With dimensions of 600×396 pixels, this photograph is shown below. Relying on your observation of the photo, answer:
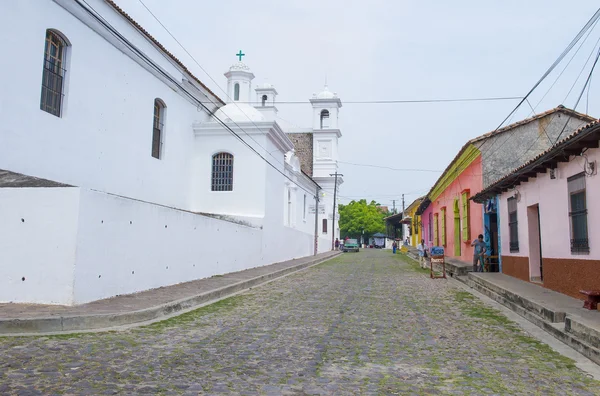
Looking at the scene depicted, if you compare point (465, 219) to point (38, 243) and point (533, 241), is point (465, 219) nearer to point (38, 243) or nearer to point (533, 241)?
point (533, 241)

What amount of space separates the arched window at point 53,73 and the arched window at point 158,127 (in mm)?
5141

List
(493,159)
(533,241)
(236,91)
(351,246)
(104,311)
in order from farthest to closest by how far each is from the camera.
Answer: (351,246), (236,91), (493,159), (533,241), (104,311)

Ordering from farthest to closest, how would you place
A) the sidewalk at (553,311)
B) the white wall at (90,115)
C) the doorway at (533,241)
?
the doorway at (533,241)
the white wall at (90,115)
the sidewalk at (553,311)

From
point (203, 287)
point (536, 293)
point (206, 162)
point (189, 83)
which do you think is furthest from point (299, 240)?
point (536, 293)

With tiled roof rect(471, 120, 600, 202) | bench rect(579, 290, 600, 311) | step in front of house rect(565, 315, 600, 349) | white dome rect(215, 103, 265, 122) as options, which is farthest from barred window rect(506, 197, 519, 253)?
white dome rect(215, 103, 265, 122)

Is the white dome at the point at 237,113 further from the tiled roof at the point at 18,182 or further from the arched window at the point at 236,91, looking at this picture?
the tiled roof at the point at 18,182

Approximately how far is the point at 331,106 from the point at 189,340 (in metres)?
43.6

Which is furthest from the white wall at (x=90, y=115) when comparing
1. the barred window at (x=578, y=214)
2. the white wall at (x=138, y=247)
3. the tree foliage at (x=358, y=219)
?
the tree foliage at (x=358, y=219)

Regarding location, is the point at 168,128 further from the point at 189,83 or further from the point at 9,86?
the point at 9,86

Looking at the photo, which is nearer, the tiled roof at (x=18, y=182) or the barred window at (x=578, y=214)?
the tiled roof at (x=18, y=182)

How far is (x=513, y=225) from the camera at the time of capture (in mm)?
13680

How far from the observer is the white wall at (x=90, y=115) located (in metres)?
10.5

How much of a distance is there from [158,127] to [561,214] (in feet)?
43.8

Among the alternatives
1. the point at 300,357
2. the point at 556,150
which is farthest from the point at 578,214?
the point at 300,357
